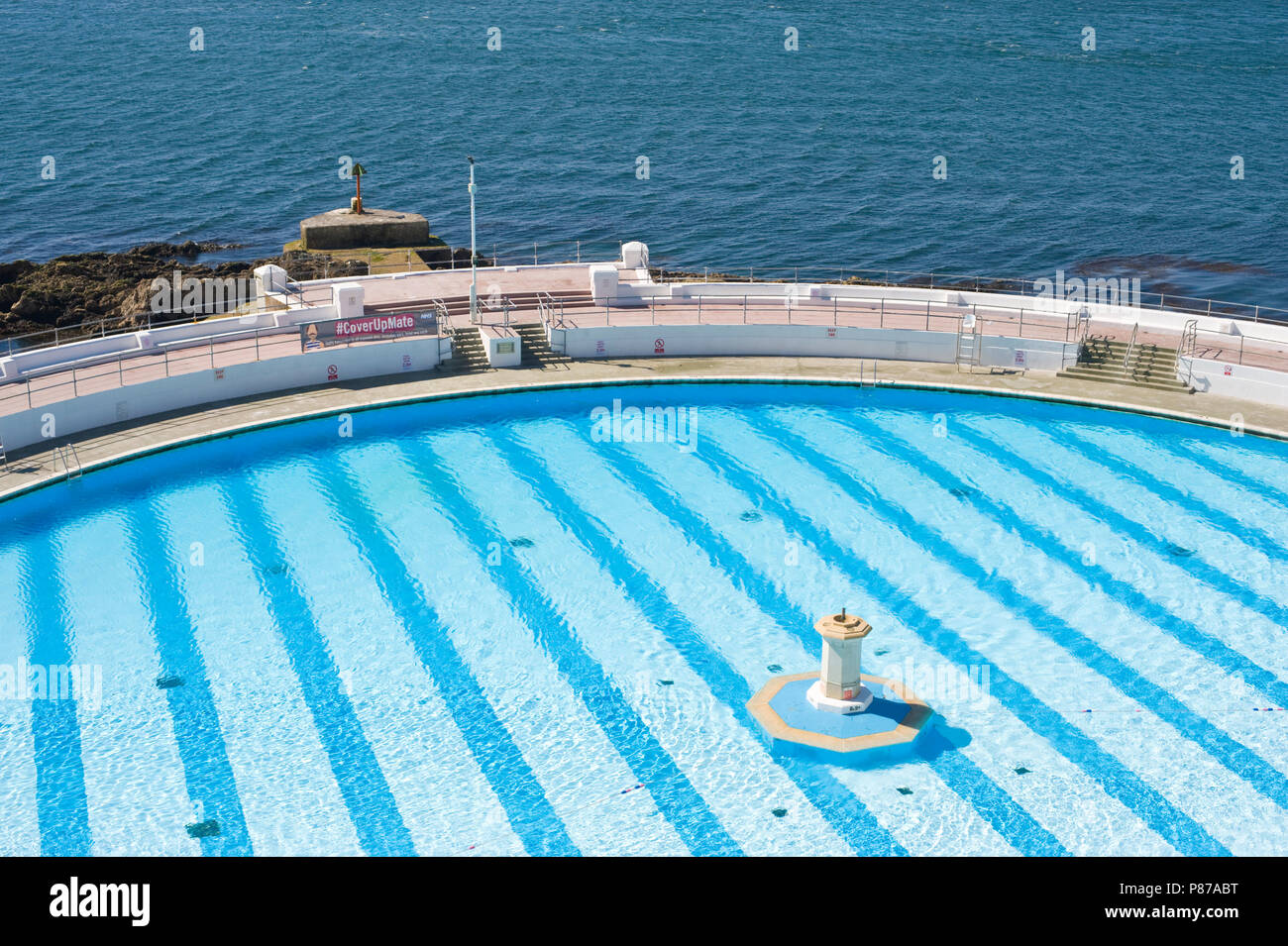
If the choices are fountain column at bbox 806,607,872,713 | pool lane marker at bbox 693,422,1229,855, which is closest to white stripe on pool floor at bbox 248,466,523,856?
fountain column at bbox 806,607,872,713

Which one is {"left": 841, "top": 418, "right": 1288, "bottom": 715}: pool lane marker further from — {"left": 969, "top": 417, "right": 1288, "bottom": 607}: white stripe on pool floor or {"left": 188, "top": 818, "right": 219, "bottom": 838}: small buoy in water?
{"left": 188, "top": 818, "right": 219, "bottom": 838}: small buoy in water

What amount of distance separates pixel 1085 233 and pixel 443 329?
33.2m

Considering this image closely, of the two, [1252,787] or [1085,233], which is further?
[1085,233]

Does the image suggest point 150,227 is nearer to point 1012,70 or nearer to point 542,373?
point 542,373

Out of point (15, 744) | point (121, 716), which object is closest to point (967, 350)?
point (121, 716)

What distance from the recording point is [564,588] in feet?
85.8

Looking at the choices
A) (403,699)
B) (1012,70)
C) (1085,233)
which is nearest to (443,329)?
(403,699)

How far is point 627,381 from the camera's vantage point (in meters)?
35.7

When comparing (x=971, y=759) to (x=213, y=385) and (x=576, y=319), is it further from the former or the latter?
(x=213, y=385)

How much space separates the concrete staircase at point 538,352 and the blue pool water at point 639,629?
152cm

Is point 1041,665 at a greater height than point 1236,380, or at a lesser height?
lesser

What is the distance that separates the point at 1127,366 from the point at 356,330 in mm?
20238

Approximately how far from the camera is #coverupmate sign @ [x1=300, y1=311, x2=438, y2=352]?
35406 mm

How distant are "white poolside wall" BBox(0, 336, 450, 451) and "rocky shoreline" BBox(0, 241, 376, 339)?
9.56 meters
